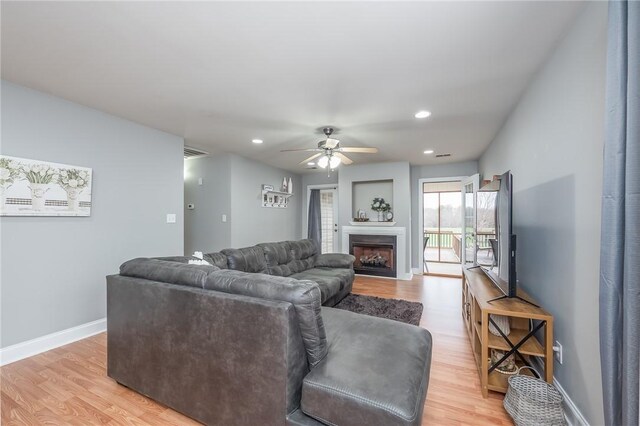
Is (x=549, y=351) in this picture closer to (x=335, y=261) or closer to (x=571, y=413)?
(x=571, y=413)

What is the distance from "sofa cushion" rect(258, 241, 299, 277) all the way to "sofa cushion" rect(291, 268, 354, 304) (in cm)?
13

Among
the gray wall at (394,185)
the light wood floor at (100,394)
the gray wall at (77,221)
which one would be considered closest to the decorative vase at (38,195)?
the gray wall at (77,221)

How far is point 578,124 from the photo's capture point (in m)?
1.56

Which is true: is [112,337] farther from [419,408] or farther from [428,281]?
[428,281]

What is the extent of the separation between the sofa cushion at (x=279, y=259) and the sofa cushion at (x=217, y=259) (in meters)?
0.68

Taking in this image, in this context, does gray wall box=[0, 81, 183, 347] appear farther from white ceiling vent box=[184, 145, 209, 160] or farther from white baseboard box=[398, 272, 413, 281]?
white baseboard box=[398, 272, 413, 281]

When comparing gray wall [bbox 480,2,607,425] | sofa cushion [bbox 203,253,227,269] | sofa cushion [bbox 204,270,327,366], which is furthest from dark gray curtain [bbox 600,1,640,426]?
sofa cushion [bbox 203,253,227,269]

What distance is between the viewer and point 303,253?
4.20 metres

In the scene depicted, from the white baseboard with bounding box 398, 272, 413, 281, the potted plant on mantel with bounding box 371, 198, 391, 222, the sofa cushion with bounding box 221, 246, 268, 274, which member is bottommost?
the white baseboard with bounding box 398, 272, 413, 281

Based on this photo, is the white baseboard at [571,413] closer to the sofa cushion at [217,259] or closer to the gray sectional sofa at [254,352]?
the gray sectional sofa at [254,352]

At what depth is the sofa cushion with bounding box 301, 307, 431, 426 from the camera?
1.15 metres

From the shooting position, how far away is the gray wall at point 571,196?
1390 millimetres

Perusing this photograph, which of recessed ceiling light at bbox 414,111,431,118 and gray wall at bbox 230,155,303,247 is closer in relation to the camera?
recessed ceiling light at bbox 414,111,431,118

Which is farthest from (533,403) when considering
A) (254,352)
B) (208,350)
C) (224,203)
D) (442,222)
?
(442,222)
